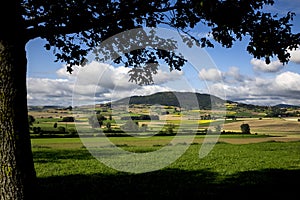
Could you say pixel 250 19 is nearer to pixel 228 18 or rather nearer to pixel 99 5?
pixel 228 18

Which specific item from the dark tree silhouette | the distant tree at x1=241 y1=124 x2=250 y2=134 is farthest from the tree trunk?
the distant tree at x1=241 y1=124 x2=250 y2=134

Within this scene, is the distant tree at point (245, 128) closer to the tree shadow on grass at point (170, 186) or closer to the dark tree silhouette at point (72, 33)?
the tree shadow on grass at point (170, 186)

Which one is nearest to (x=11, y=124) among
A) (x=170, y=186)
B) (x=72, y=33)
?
(x=72, y=33)

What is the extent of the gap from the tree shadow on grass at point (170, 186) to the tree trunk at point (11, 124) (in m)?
2.34

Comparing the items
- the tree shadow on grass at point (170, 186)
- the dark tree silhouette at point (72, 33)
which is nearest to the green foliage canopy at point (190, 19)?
the dark tree silhouette at point (72, 33)

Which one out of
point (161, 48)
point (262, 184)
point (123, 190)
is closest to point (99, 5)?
point (161, 48)

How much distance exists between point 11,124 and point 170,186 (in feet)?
27.6

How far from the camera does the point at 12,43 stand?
8367 millimetres

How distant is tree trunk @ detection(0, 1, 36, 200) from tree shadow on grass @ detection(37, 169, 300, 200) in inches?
92.1

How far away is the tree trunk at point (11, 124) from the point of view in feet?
27.0

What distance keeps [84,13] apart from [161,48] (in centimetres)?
383

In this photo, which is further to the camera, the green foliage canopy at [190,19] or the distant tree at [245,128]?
the distant tree at [245,128]

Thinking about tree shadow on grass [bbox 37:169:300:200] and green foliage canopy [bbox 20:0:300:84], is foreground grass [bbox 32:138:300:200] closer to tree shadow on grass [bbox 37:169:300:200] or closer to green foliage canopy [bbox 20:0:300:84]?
tree shadow on grass [bbox 37:169:300:200]

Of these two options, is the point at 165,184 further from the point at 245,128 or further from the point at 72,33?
the point at 245,128
